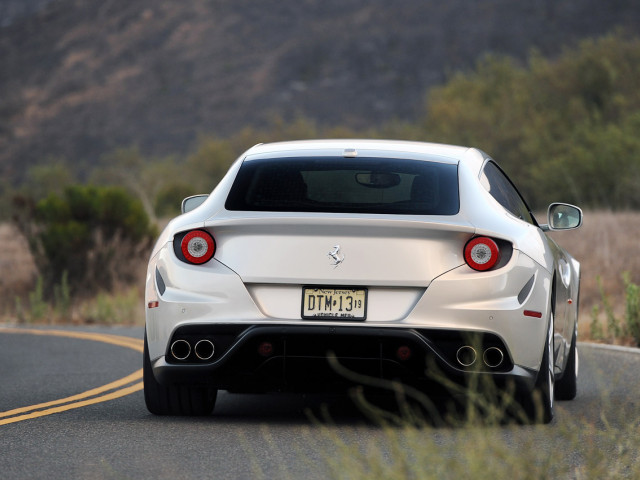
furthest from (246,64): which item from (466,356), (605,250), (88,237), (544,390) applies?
(466,356)

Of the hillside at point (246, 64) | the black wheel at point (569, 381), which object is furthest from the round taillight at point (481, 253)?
the hillside at point (246, 64)

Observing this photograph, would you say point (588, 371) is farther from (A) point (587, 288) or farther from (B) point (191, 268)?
(A) point (587, 288)

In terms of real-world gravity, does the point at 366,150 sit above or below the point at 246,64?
below

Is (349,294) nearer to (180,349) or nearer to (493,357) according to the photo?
(493,357)

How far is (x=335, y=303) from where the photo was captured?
675 centimetres

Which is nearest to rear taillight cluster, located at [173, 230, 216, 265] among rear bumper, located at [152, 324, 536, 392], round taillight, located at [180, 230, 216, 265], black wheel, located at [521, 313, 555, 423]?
→ round taillight, located at [180, 230, 216, 265]

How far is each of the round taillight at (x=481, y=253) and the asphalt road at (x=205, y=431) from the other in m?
0.87

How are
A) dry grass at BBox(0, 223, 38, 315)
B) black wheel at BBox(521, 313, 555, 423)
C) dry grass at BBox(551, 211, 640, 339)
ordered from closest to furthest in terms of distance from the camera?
black wheel at BBox(521, 313, 555, 423)
dry grass at BBox(551, 211, 640, 339)
dry grass at BBox(0, 223, 38, 315)

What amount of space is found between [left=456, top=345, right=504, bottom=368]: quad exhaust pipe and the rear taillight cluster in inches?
56.7

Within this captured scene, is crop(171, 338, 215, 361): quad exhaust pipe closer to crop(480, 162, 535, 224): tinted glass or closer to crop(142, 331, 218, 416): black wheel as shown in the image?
crop(142, 331, 218, 416): black wheel

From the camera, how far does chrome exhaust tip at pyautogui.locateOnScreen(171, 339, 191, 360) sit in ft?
22.9

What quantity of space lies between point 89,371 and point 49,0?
424 feet

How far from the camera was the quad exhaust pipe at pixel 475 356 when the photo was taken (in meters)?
6.75

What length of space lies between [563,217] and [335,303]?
95.7 inches
